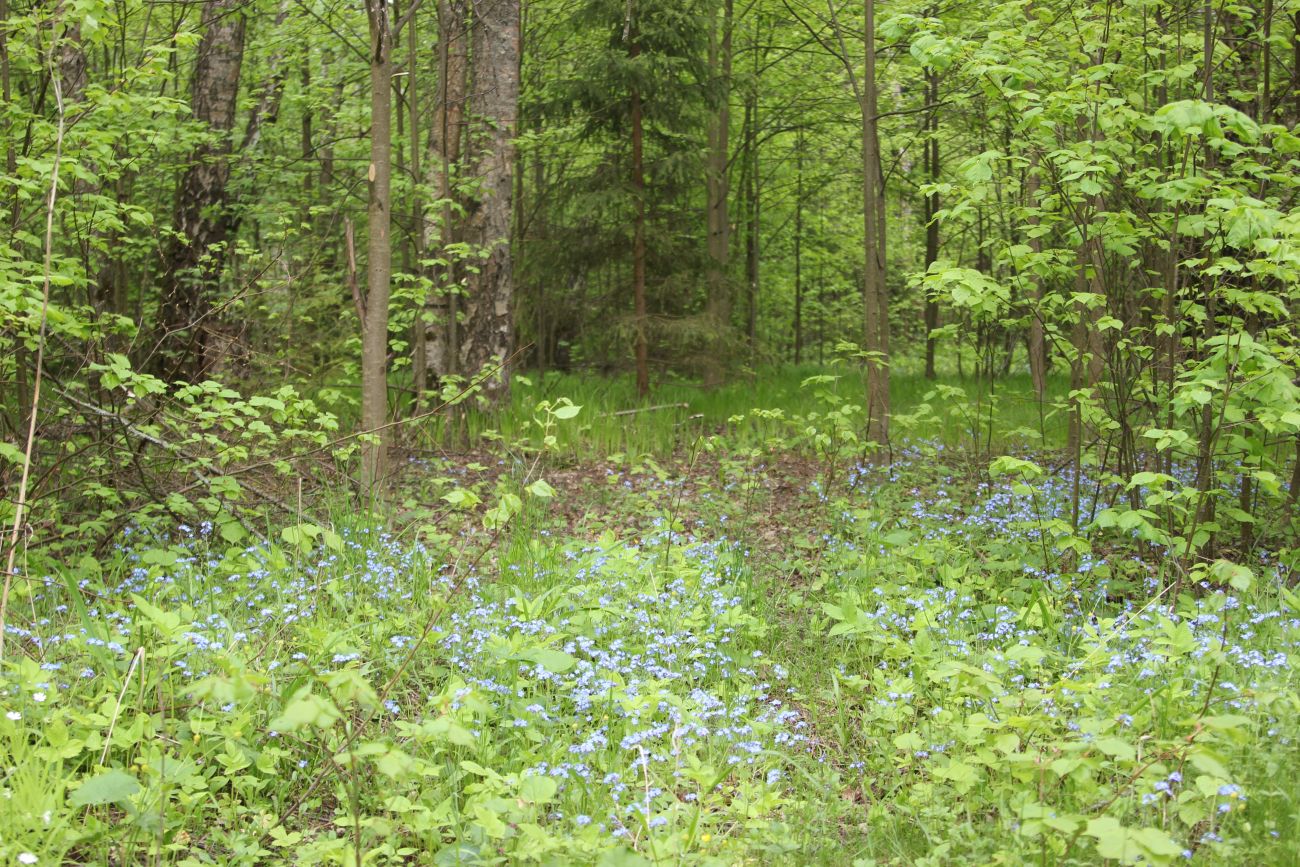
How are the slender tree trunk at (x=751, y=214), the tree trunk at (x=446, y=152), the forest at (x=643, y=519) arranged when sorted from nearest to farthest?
the forest at (x=643, y=519)
the tree trunk at (x=446, y=152)
the slender tree trunk at (x=751, y=214)

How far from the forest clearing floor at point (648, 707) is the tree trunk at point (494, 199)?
3.31 metres

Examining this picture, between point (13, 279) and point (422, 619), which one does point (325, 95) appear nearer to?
point (13, 279)

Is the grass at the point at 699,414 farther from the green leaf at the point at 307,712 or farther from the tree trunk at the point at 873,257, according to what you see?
the green leaf at the point at 307,712

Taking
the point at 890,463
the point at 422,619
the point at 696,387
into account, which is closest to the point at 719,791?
the point at 422,619

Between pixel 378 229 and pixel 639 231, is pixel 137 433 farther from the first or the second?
pixel 639 231

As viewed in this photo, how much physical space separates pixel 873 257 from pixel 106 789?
5.53 meters

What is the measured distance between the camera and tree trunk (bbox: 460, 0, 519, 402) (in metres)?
7.90

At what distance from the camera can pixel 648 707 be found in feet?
9.20

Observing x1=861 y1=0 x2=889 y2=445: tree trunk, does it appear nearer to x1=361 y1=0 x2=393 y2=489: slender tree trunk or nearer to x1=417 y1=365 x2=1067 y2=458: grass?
x1=417 y1=365 x2=1067 y2=458: grass

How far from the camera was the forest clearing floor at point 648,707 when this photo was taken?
7.48ft

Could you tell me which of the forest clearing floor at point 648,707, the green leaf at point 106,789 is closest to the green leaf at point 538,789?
the forest clearing floor at point 648,707

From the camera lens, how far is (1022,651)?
276cm

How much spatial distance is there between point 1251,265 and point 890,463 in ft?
10.7

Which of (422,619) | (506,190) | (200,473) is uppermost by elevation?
(506,190)
